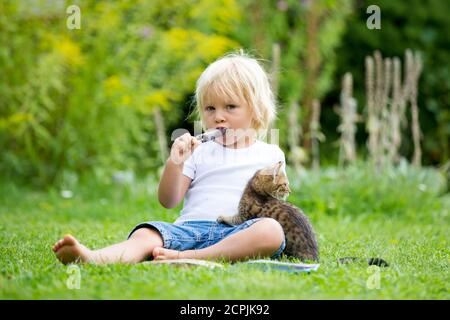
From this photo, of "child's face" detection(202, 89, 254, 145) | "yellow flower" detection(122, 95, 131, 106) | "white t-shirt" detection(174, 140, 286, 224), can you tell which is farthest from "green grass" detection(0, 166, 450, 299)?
"yellow flower" detection(122, 95, 131, 106)

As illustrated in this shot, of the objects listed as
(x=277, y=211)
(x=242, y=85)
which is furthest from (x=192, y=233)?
(x=242, y=85)

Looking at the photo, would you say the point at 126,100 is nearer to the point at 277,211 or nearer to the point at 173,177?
the point at 173,177

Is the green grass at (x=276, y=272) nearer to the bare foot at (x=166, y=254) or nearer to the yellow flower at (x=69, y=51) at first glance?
the bare foot at (x=166, y=254)

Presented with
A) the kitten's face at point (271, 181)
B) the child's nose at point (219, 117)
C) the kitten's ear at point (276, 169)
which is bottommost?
the kitten's face at point (271, 181)

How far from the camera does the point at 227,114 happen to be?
3.63 meters

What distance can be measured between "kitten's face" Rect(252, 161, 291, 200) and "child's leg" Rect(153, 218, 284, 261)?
263mm

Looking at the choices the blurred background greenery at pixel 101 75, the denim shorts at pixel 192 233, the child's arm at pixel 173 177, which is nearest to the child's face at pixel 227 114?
the child's arm at pixel 173 177

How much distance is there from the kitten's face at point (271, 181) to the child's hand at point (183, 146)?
0.34 meters

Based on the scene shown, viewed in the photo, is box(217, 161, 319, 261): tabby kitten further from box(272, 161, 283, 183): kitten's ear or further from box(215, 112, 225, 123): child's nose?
box(215, 112, 225, 123): child's nose

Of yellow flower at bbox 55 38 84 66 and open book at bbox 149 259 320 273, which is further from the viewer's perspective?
yellow flower at bbox 55 38 84 66

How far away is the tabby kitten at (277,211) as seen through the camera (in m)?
3.38

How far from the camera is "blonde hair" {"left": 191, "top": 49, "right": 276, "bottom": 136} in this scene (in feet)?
12.0

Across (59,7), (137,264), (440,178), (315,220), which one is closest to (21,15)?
(59,7)

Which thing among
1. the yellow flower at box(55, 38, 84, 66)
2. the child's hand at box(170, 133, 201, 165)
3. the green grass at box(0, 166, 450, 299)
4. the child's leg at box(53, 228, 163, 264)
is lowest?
the green grass at box(0, 166, 450, 299)
